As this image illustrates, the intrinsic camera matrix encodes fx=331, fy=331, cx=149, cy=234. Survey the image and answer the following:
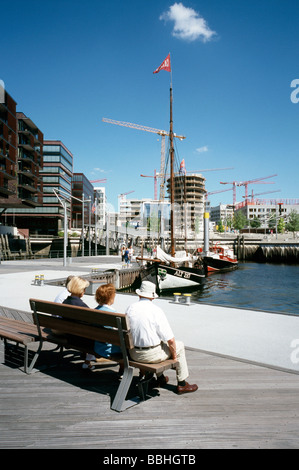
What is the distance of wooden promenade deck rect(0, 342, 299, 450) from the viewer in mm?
3182

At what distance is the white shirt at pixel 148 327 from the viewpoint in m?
3.97

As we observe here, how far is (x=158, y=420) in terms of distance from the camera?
357cm

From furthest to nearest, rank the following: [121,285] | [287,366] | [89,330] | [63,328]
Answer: [121,285] → [287,366] → [63,328] → [89,330]

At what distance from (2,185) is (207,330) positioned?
49348mm

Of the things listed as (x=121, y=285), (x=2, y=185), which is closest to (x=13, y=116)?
(x=2, y=185)

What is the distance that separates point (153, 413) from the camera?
12.3 feet

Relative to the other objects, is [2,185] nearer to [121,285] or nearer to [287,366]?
[121,285]

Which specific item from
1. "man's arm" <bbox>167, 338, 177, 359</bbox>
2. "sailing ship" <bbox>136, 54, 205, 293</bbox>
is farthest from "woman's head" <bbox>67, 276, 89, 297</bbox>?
"sailing ship" <bbox>136, 54, 205, 293</bbox>

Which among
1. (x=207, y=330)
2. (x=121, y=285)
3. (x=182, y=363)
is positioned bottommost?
(x=121, y=285)

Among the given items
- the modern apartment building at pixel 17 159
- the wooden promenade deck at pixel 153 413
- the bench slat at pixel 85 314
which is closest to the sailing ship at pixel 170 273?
the wooden promenade deck at pixel 153 413

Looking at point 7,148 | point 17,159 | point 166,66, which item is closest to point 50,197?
point 17,159

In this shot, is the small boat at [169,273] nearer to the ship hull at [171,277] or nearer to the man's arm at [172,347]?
the ship hull at [171,277]

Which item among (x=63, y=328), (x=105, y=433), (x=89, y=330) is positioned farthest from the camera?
(x=63, y=328)

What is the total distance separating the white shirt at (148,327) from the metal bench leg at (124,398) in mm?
390
